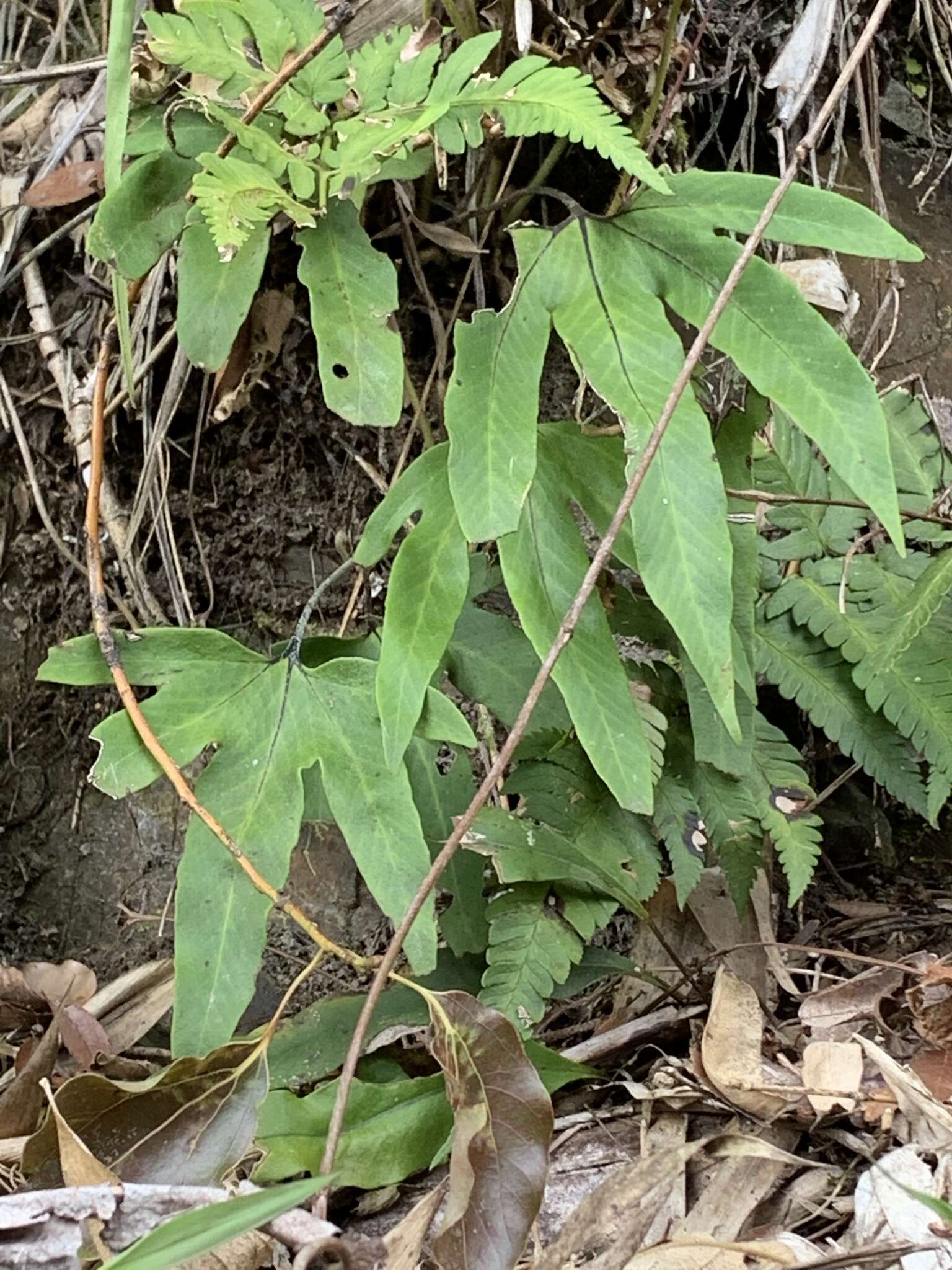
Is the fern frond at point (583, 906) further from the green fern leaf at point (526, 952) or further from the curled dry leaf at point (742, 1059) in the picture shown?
the curled dry leaf at point (742, 1059)

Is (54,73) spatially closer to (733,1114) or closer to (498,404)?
(498,404)

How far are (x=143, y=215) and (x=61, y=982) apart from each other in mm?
898

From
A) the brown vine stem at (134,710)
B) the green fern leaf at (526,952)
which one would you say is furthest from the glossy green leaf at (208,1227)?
the green fern leaf at (526,952)

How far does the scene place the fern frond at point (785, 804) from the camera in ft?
3.42

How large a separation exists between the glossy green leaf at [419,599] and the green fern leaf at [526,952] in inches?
8.2

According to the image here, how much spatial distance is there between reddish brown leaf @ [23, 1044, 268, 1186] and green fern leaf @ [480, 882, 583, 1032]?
0.81 feet

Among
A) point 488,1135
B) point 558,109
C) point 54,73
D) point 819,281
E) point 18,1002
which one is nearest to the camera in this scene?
point 488,1135

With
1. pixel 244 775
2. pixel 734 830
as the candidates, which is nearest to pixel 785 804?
pixel 734 830

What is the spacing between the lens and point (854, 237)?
0.90 meters

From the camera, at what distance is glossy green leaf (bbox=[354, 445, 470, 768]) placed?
92 centimetres

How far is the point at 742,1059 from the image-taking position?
35.2 inches

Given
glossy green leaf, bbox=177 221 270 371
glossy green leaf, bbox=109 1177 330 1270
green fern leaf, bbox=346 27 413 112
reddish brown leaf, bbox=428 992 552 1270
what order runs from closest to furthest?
1. glossy green leaf, bbox=109 1177 330 1270
2. reddish brown leaf, bbox=428 992 552 1270
3. green fern leaf, bbox=346 27 413 112
4. glossy green leaf, bbox=177 221 270 371

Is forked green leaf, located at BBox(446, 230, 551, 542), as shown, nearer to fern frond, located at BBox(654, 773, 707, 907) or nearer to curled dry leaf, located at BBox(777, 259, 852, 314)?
fern frond, located at BBox(654, 773, 707, 907)

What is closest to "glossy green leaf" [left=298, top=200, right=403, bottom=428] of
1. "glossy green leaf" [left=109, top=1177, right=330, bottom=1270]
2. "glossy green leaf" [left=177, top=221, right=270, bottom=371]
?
"glossy green leaf" [left=177, top=221, right=270, bottom=371]
